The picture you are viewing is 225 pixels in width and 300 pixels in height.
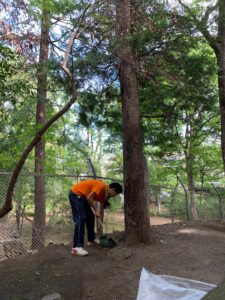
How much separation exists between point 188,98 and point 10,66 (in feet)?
15.4

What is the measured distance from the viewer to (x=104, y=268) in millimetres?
4840

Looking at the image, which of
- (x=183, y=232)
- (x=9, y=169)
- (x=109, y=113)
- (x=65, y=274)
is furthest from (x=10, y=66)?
(x=9, y=169)

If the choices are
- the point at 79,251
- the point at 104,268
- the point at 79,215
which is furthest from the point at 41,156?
the point at 104,268

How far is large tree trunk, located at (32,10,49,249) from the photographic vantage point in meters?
7.28

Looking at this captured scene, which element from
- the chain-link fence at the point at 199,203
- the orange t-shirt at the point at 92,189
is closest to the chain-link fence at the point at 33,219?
the orange t-shirt at the point at 92,189

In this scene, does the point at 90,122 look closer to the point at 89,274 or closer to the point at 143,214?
the point at 143,214

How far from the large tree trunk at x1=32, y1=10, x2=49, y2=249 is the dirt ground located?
1985mm

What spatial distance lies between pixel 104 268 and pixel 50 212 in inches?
203

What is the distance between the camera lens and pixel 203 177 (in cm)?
1836

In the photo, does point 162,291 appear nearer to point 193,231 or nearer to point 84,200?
point 84,200

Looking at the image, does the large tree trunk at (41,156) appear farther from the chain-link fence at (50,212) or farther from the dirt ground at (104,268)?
the dirt ground at (104,268)

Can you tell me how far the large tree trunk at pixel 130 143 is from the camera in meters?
5.96

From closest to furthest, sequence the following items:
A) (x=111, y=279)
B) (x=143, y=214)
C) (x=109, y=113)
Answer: (x=111, y=279) → (x=143, y=214) → (x=109, y=113)

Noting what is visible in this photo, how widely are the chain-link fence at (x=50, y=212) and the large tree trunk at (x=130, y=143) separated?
1.26 m
